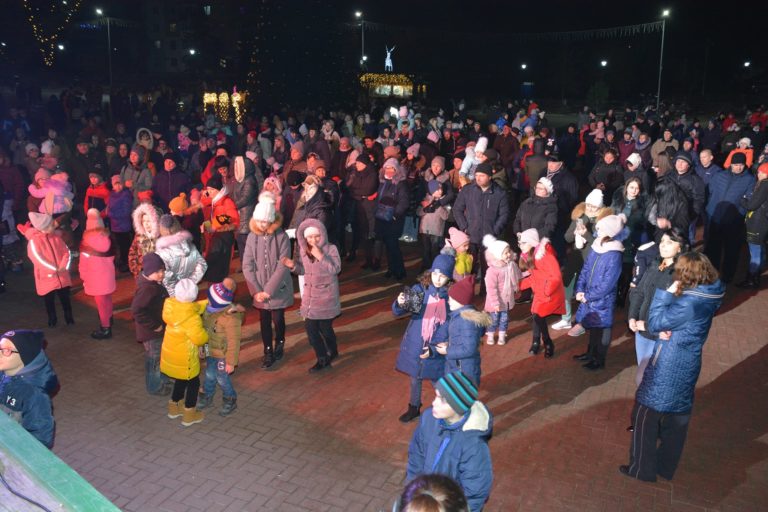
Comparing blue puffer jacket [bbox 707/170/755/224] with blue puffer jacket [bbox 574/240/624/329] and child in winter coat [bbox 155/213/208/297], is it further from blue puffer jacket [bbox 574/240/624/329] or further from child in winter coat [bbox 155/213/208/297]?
child in winter coat [bbox 155/213/208/297]

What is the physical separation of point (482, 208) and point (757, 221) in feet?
14.2

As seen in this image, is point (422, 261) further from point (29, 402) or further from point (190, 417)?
point (29, 402)

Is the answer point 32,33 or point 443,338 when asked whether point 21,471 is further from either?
point 32,33

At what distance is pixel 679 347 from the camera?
5.75 metres

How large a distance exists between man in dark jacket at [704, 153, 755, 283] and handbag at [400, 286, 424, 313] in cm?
718

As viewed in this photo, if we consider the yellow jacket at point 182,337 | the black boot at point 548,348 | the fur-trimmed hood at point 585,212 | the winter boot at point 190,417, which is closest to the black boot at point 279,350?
the winter boot at point 190,417

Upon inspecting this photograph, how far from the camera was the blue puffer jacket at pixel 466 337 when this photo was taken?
6.05m

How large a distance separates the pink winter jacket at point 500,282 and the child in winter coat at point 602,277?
0.79m

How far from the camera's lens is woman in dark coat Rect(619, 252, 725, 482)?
5.67 meters

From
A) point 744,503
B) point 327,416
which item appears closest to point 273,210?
point 327,416

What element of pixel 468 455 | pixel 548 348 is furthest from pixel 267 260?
pixel 468 455

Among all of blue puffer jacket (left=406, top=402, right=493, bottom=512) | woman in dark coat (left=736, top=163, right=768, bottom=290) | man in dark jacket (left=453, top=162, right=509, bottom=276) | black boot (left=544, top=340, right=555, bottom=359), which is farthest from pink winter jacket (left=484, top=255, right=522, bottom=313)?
woman in dark coat (left=736, top=163, right=768, bottom=290)

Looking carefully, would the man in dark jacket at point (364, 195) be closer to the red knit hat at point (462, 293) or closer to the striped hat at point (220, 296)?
the striped hat at point (220, 296)

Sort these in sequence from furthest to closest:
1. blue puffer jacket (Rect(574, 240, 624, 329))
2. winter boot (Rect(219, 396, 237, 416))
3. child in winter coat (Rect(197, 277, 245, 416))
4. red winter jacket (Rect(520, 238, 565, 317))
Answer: red winter jacket (Rect(520, 238, 565, 317)) → blue puffer jacket (Rect(574, 240, 624, 329)) → winter boot (Rect(219, 396, 237, 416)) → child in winter coat (Rect(197, 277, 245, 416))
